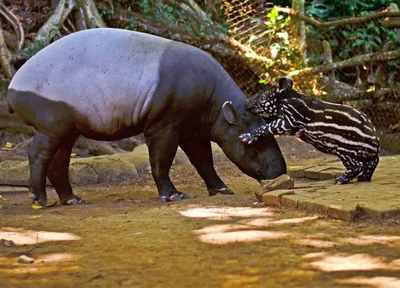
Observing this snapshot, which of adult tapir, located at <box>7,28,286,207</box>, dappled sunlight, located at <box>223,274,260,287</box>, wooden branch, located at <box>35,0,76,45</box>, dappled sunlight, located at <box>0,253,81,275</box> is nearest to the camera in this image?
dappled sunlight, located at <box>223,274,260,287</box>

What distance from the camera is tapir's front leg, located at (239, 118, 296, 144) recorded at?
580 centimetres

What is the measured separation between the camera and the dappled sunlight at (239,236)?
142 inches

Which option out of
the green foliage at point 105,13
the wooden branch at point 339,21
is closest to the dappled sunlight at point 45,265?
the wooden branch at point 339,21

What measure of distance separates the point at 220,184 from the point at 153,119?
1208 mm

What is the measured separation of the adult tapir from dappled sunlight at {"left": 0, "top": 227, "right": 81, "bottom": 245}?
6.56ft

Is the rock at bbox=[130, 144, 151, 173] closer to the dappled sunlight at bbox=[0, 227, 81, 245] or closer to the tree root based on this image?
the tree root

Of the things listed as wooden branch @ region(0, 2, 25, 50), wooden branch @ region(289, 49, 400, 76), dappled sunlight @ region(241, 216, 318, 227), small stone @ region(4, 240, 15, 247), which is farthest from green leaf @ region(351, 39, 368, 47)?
small stone @ region(4, 240, 15, 247)

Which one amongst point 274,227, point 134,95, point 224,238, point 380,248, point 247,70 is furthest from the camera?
point 247,70

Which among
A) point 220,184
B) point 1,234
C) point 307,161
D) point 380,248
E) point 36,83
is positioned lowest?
point 307,161

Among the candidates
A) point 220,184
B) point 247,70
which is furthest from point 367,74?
point 220,184

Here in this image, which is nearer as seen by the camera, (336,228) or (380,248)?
(380,248)

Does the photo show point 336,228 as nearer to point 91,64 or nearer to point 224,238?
point 224,238

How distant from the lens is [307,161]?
9.70m

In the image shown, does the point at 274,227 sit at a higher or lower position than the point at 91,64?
lower
